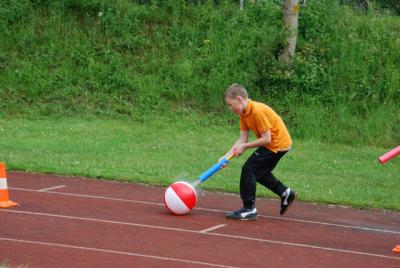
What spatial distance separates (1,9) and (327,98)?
1032 cm

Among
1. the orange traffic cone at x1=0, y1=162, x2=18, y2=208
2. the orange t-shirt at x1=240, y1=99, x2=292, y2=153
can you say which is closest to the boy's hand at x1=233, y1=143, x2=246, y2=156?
the orange t-shirt at x1=240, y1=99, x2=292, y2=153

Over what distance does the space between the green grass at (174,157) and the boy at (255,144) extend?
2.04m

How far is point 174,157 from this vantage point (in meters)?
14.8

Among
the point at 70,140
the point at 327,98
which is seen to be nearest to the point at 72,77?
the point at 70,140

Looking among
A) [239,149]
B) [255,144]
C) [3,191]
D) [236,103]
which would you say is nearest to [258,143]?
[255,144]

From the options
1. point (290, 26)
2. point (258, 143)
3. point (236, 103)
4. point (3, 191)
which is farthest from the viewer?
point (290, 26)

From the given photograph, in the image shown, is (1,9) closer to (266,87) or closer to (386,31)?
(266,87)

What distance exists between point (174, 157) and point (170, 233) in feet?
19.4

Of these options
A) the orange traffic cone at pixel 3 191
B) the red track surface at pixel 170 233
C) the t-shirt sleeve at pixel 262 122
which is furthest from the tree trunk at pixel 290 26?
the orange traffic cone at pixel 3 191

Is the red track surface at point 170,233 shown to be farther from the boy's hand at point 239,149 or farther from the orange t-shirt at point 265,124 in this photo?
the orange t-shirt at point 265,124

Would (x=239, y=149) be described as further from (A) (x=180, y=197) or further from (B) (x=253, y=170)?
(A) (x=180, y=197)

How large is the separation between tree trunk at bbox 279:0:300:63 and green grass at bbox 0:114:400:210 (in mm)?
2981

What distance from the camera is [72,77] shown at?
68.9 feet

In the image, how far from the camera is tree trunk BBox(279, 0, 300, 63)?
20438 mm
